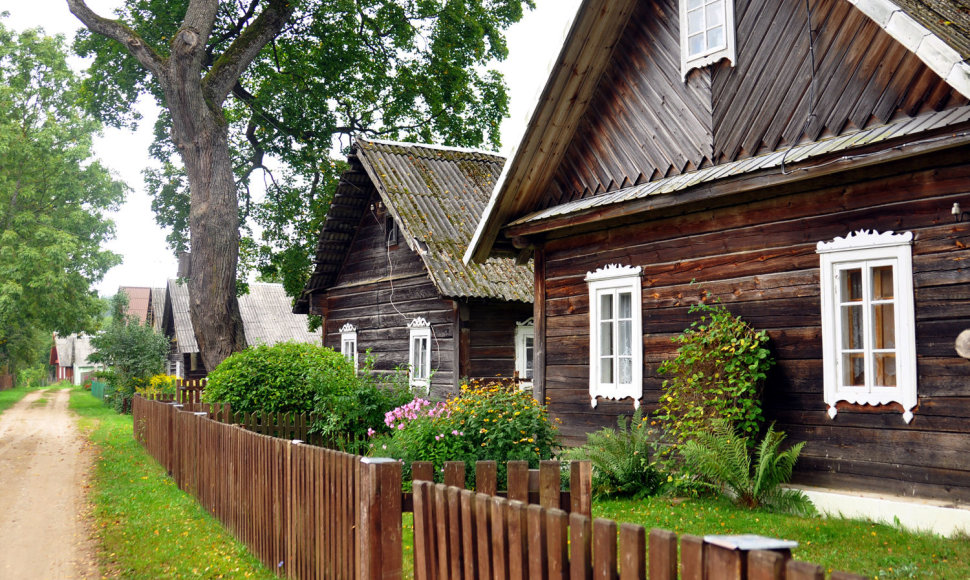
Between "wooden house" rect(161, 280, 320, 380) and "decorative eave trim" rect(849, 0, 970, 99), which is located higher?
"decorative eave trim" rect(849, 0, 970, 99)

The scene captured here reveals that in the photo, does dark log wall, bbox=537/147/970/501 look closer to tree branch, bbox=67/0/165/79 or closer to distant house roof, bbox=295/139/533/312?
distant house roof, bbox=295/139/533/312

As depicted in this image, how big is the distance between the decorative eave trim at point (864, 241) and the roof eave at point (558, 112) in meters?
4.22

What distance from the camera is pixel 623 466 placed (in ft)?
30.9

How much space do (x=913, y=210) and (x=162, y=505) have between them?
30.4 feet

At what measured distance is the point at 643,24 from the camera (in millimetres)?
10742

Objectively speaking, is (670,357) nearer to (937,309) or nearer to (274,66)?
(937,309)

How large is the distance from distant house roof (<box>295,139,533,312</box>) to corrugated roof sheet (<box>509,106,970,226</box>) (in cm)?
498

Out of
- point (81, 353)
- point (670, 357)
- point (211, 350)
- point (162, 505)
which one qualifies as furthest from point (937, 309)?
point (81, 353)

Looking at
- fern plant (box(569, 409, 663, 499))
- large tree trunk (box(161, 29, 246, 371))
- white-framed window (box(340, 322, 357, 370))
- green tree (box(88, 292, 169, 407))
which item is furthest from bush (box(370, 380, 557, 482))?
green tree (box(88, 292, 169, 407))

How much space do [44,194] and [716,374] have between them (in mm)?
40715

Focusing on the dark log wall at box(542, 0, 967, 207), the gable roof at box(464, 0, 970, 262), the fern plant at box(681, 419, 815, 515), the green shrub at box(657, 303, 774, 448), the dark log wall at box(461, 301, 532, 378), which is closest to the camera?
the dark log wall at box(542, 0, 967, 207)

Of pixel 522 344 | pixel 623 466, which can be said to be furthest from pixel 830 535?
pixel 522 344

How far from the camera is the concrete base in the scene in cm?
700

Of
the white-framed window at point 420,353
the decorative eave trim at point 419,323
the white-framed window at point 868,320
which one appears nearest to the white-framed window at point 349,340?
the white-framed window at point 420,353
